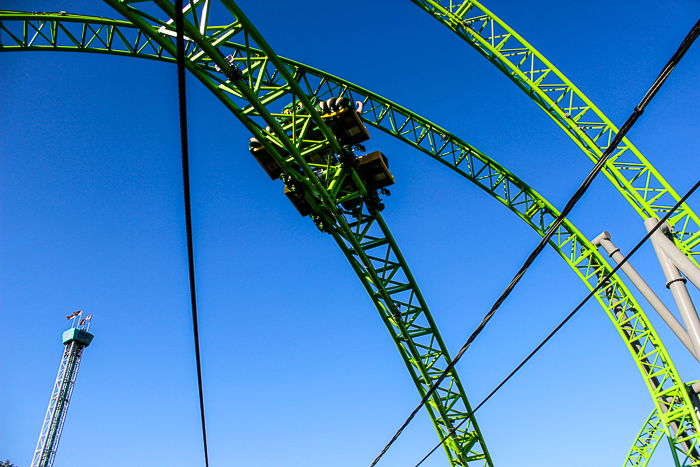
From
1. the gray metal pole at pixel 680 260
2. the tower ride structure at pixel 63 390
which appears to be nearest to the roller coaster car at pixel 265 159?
the gray metal pole at pixel 680 260

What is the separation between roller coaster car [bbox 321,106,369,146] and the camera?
11.1m

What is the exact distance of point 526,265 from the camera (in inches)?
268

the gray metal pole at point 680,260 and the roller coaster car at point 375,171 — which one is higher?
the roller coaster car at point 375,171

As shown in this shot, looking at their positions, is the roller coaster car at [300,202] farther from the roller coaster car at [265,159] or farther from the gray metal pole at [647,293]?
the gray metal pole at [647,293]

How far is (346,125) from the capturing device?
11.2 meters

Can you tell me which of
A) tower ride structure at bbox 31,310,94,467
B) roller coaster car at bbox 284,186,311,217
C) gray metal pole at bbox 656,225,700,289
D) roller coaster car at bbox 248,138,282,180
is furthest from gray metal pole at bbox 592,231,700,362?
tower ride structure at bbox 31,310,94,467

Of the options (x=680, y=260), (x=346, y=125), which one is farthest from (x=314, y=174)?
(x=680, y=260)

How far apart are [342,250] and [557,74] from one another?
7.26 metres

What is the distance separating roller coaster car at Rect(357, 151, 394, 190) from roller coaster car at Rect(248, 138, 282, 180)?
2051 millimetres

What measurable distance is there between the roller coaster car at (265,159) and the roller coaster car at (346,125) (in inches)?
66.6

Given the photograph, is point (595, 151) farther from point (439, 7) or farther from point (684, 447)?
point (684, 447)

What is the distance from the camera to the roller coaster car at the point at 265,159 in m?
11.8

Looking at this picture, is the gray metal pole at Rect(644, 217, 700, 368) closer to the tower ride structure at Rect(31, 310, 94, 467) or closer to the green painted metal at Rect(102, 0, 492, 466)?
the green painted metal at Rect(102, 0, 492, 466)

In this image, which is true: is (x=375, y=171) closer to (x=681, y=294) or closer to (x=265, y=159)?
(x=265, y=159)
